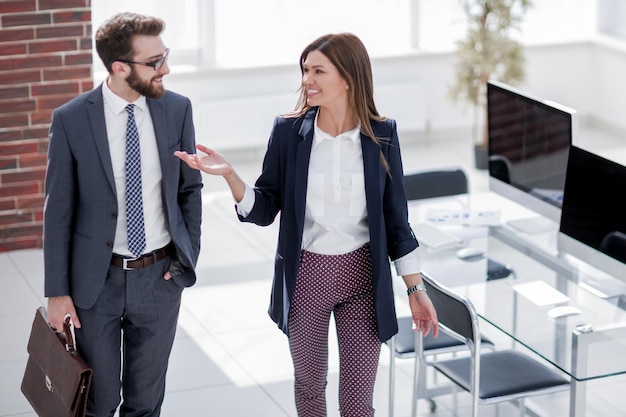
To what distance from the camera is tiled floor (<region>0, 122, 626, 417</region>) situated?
15.1ft

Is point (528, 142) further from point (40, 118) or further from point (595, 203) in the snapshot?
point (40, 118)

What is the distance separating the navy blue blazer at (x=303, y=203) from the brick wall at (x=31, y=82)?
10.1ft

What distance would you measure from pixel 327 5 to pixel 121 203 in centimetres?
540

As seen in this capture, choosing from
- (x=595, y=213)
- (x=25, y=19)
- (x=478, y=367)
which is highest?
(x=25, y=19)

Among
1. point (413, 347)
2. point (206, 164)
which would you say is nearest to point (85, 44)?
point (413, 347)

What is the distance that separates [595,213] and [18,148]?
11.2ft

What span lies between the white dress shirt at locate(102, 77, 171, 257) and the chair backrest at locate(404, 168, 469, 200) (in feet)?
6.42

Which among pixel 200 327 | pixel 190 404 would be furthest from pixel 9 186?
pixel 190 404

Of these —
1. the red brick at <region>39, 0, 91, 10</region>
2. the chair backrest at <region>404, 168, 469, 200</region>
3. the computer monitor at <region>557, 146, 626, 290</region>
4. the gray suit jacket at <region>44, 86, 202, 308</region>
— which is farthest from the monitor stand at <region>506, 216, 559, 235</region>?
the red brick at <region>39, 0, 91, 10</region>

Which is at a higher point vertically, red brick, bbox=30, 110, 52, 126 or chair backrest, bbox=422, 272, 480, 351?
red brick, bbox=30, 110, 52, 126

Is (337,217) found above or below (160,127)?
below

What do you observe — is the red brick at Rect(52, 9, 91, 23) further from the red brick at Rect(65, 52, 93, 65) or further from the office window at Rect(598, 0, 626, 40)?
the office window at Rect(598, 0, 626, 40)

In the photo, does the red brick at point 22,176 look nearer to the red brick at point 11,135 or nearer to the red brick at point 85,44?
the red brick at point 11,135

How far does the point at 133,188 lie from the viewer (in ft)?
10.9
